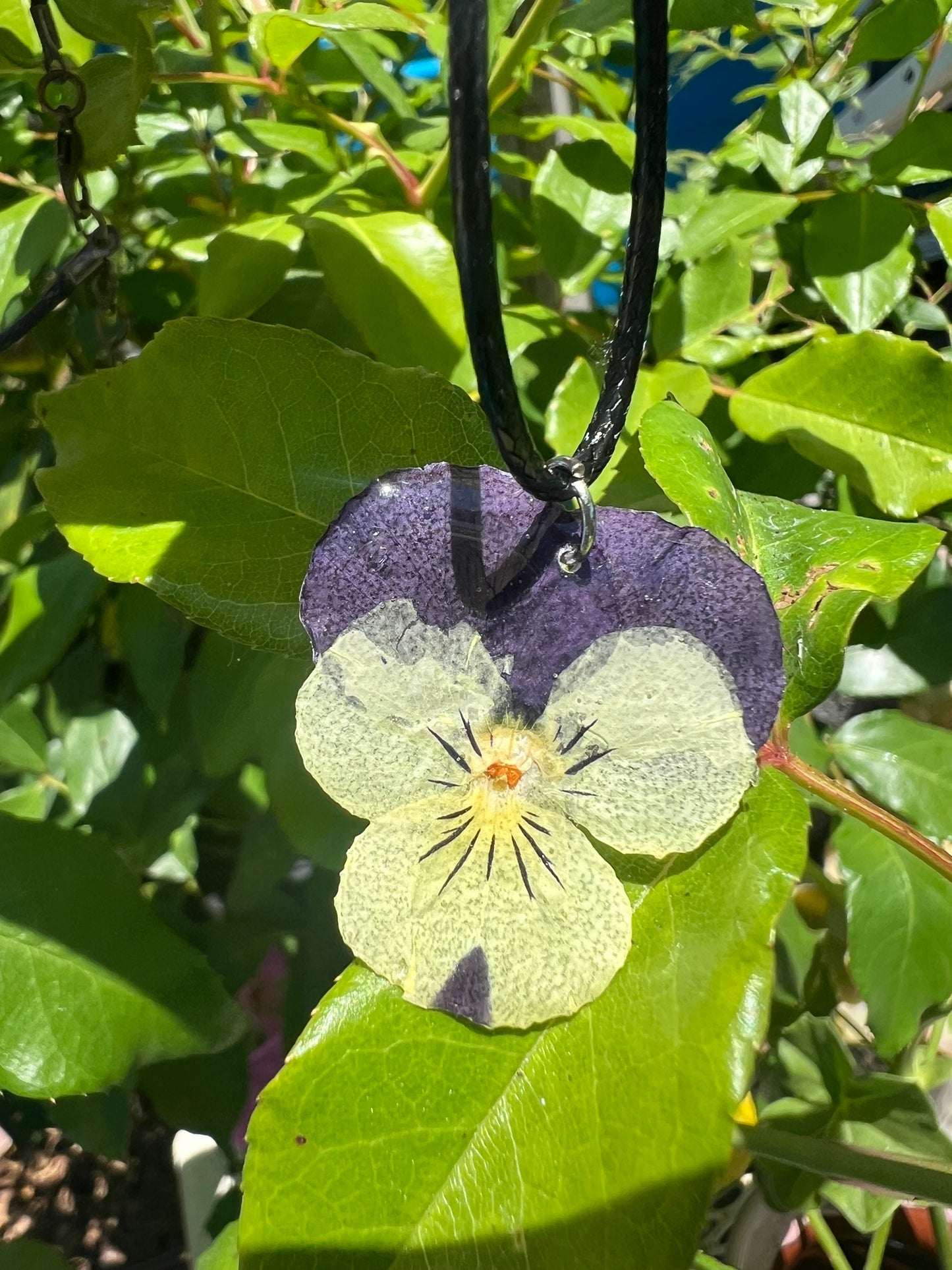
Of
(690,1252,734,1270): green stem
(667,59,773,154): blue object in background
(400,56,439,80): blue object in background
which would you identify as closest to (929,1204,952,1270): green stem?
(690,1252,734,1270): green stem

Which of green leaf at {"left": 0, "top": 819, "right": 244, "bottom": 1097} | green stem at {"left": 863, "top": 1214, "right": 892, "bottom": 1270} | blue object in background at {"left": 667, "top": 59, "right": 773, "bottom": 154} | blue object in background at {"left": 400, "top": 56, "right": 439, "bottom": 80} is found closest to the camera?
green leaf at {"left": 0, "top": 819, "right": 244, "bottom": 1097}

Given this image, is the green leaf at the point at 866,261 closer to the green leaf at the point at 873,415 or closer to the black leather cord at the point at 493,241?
the green leaf at the point at 873,415

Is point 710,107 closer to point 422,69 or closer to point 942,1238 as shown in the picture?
point 422,69

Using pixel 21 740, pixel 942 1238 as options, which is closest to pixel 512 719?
pixel 21 740

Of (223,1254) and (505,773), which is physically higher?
(505,773)

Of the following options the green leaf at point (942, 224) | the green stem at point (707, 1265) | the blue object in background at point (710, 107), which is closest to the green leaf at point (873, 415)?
the green leaf at point (942, 224)

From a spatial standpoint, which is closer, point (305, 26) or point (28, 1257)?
point (305, 26)

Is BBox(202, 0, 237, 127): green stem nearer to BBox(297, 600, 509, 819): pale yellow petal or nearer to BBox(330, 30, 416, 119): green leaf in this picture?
BBox(330, 30, 416, 119): green leaf
